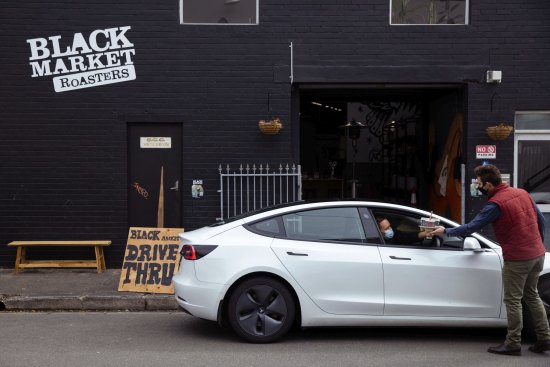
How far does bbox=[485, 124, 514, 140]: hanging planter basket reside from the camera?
9.77m

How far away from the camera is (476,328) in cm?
691

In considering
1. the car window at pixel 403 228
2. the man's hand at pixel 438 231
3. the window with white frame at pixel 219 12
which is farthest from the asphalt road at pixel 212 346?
the window with white frame at pixel 219 12

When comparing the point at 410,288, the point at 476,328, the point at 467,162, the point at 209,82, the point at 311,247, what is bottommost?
the point at 476,328

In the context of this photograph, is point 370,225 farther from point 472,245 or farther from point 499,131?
point 499,131

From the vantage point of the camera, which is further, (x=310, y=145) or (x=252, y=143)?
(x=310, y=145)

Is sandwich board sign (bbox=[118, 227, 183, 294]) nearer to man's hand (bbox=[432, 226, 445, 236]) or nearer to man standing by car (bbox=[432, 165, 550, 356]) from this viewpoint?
man's hand (bbox=[432, 226, 445, 236])

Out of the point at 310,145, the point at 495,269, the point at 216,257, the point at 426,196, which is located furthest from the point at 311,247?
the point at 310,145

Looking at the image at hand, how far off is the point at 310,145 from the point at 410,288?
9583 mm

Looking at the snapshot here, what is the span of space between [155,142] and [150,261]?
7.52 feet

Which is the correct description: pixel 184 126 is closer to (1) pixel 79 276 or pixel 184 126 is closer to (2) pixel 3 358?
(1) pixel 79 276

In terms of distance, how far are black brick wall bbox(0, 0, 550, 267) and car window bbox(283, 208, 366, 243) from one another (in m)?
3.75

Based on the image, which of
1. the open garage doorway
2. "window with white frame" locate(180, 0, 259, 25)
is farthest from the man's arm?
"window with white frame" locate(180, 0, 259, 25)

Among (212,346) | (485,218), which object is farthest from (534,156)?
(212,346)

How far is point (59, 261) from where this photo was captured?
9.84m
